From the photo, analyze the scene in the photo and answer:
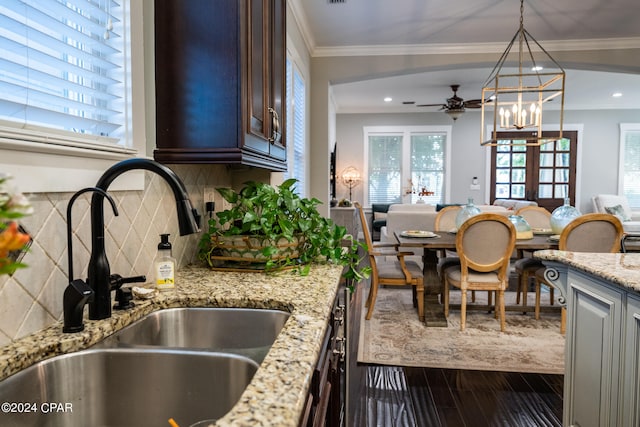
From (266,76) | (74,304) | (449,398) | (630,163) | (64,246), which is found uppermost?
(630,163)

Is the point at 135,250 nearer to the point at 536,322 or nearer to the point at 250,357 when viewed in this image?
the point at 250,357

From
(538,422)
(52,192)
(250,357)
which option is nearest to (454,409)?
(538,422)

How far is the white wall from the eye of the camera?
9.22m

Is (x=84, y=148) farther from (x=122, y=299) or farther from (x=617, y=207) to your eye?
(x=617, y=207)

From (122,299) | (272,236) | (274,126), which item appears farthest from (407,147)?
(122,299)

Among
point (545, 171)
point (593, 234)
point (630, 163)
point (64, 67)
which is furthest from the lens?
point (545, 171)

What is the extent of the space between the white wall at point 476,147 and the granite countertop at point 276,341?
8.27 meters

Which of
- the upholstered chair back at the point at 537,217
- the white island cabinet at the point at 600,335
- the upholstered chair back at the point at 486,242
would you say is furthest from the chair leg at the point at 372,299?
the upholstered chair back at the point at 537,217

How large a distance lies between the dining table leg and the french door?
251 inches

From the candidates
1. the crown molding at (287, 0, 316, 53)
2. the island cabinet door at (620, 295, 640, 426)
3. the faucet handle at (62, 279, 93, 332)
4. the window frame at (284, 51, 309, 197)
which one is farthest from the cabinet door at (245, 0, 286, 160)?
the crown molding at (287, 0, 316, 53)

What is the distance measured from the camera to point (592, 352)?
1661mm

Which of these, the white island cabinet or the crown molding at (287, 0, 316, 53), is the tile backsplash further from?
the crown molding at (287, 0, 316, 53)

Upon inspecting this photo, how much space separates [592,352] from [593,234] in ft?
6.85

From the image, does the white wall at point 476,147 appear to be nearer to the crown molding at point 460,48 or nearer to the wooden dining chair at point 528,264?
the wooden dining chair at point 528,264
